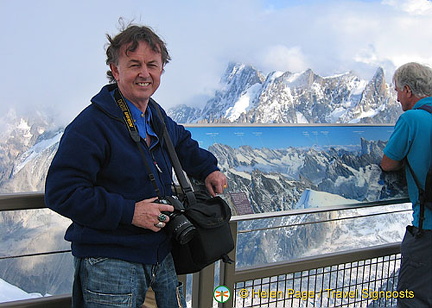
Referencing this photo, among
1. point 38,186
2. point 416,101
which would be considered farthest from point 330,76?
point 38,186

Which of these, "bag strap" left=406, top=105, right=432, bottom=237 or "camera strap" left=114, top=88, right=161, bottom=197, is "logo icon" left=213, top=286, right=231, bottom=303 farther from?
"bag strap" left=406, top=105, right=432, bottom=237

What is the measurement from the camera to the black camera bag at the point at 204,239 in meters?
1.16

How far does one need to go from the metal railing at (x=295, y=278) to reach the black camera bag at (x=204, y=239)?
295 millimetres

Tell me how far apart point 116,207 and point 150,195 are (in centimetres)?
13

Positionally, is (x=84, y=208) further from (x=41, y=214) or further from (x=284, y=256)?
(x=284, y=256)

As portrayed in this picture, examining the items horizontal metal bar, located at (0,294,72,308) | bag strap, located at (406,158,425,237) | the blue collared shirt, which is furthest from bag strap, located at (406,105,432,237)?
horizontal metal bar, located at (0,294,72,308)

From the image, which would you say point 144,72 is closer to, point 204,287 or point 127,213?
point 127,213

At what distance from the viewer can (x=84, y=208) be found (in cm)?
102

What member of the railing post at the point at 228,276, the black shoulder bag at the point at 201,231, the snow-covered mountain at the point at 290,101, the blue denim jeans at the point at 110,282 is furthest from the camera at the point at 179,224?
the snow-covered mountain at the point at 290,101

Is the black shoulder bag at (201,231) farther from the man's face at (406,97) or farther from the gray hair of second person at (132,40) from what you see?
the man's face at (406,97)

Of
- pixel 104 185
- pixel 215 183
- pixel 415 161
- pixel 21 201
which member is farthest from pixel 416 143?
pixel 21 201

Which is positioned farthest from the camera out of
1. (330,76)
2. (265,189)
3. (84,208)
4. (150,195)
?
(330,76)

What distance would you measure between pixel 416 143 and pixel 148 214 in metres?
1.11

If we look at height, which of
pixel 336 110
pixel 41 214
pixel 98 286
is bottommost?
pixel 41 214
